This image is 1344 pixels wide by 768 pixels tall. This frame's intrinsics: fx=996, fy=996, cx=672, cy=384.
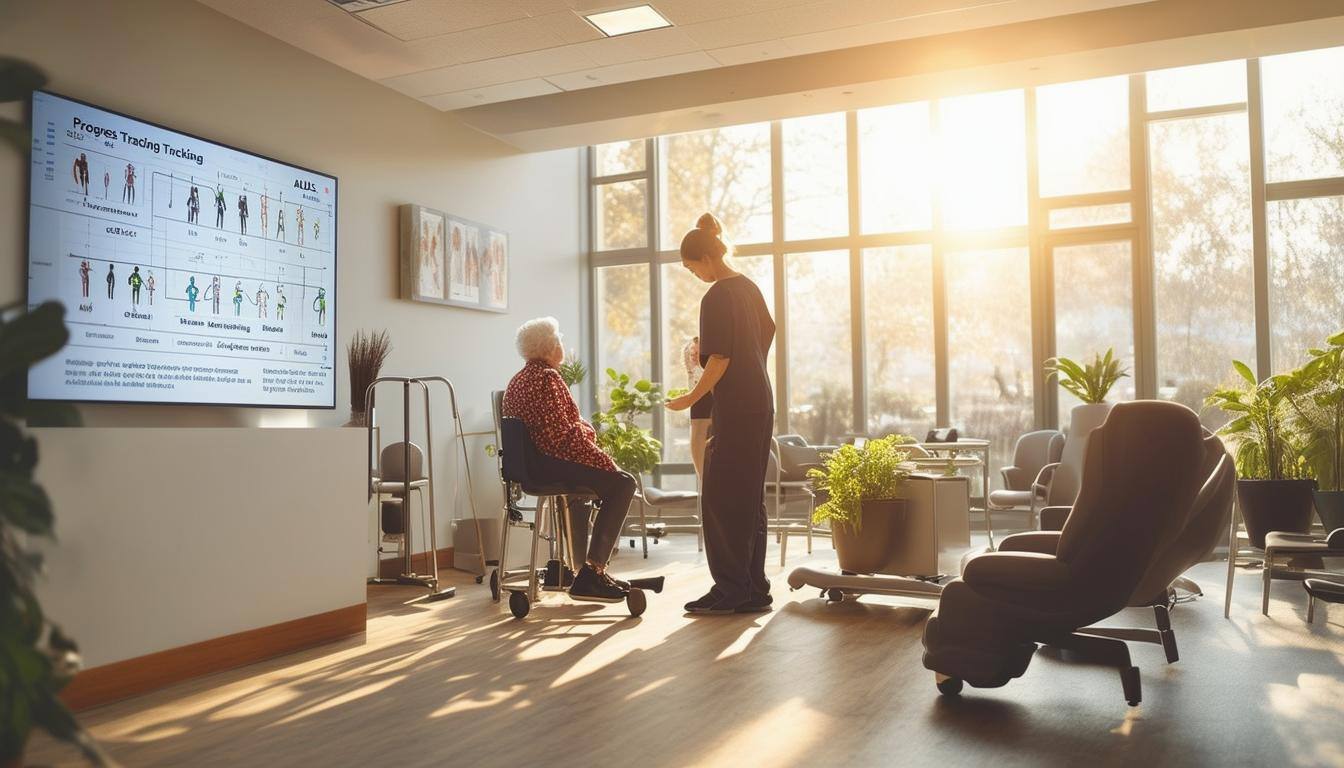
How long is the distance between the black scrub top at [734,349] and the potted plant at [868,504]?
19.3 inches

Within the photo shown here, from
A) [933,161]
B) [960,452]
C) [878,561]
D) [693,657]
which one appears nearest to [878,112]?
[933,161]

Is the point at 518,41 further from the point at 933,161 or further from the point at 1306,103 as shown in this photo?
the point at 1306,103

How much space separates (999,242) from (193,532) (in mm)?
6673

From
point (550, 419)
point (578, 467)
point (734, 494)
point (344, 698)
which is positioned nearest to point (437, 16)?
point (550, 419)

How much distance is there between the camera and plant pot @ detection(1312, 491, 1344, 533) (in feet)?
15.3

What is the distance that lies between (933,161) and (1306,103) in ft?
8.87

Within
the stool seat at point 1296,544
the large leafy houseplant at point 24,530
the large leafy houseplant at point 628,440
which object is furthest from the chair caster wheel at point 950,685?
the large leafy houseplant at point 628,440

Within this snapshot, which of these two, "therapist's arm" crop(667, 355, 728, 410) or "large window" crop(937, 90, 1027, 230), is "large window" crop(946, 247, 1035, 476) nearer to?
"large window" crop(937, 90, 1027, 230)

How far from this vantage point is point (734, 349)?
175 inches

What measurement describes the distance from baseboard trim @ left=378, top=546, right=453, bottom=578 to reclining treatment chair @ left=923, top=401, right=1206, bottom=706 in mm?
4001

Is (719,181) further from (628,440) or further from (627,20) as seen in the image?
(627,20)

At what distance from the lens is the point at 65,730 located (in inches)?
49.0

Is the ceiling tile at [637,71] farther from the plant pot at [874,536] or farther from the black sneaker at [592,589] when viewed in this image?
the black sneaker at [592,589]

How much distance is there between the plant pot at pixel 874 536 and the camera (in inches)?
178
